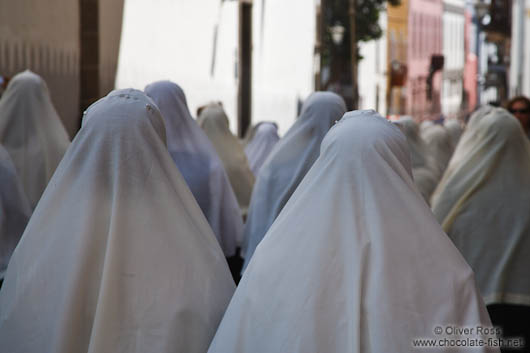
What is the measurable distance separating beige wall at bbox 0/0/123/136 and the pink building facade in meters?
42.4

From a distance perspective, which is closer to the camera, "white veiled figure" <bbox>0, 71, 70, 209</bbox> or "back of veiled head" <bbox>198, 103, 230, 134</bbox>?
"white veiled figure" <bbox>0, 71, 70, 209</bbox>

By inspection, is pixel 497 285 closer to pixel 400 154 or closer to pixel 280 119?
pixel 400 154

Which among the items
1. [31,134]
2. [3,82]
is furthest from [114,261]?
[3,82]

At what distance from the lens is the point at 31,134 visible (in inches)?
270

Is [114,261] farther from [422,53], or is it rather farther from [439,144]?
[422,53]

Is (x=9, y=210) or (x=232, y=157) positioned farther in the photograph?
(x=232, y=157)

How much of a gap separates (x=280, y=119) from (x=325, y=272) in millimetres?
19192

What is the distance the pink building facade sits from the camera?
5406cm

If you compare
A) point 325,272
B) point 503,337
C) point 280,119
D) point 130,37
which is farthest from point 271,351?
point 280,119

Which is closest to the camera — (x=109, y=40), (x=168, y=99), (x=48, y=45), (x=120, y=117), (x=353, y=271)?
(x=353, y=271)

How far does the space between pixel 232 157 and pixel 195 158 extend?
6.47ft

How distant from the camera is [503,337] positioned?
18.3ft

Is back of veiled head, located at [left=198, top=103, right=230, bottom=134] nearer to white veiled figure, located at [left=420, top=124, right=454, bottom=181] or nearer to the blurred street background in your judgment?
the blurred street background

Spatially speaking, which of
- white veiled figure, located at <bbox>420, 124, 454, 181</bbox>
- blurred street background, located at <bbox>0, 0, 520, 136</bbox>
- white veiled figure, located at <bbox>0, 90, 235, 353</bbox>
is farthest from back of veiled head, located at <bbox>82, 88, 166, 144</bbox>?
white veiled figure, located at <bbox>420, 124, 454, 181</bbox>
